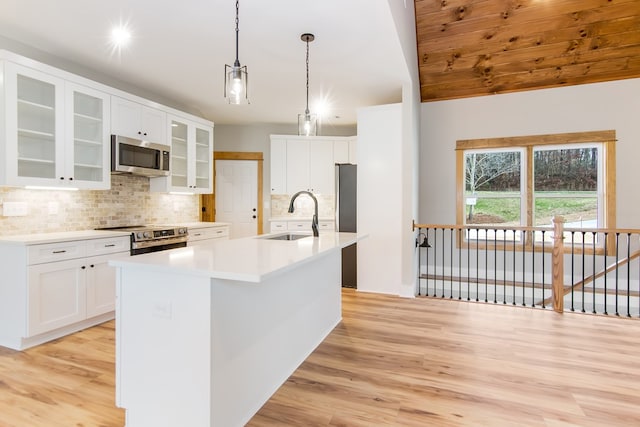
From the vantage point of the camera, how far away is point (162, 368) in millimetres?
1740

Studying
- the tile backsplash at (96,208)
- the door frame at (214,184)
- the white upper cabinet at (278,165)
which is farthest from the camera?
the door frame at (214,184)

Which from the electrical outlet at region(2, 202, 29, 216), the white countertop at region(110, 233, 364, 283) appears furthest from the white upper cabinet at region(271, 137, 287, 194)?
the white countertop at region(110, 233, 364, 283)

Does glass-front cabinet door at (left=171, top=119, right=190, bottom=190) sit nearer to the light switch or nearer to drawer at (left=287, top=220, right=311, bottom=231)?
the light switch

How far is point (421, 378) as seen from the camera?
7.72ft

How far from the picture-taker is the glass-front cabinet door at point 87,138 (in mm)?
3297

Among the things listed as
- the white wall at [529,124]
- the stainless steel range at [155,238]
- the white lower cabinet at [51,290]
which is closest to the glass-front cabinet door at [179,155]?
the stainless steel range at [155,238]

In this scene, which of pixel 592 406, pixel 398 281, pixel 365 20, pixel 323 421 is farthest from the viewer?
pixel 398 281

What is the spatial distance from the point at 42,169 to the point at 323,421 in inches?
121

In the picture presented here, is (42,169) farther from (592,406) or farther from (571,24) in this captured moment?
(571,24)

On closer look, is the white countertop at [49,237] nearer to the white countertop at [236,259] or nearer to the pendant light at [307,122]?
the white countertop at [236,259]

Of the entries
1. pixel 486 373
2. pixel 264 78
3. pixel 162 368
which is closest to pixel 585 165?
pixel 486 373

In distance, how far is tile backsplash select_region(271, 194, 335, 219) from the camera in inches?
240

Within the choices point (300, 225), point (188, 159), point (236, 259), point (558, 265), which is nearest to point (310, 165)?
point (300, 225)

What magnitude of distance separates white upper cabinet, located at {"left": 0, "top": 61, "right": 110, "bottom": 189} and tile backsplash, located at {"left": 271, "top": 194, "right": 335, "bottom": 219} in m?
2.88
